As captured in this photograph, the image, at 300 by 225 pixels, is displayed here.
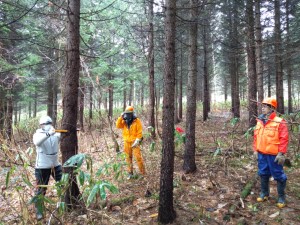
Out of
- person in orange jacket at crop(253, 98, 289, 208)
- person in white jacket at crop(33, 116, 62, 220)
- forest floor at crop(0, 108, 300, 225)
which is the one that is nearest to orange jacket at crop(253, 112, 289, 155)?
person in orange jacket at crop(253, 98, 289, 208)

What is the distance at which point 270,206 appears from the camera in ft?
14.9

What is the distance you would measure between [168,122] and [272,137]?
2.19 m

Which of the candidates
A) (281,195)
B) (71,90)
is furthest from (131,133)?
(281,195)

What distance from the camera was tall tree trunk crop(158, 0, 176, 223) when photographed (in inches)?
154

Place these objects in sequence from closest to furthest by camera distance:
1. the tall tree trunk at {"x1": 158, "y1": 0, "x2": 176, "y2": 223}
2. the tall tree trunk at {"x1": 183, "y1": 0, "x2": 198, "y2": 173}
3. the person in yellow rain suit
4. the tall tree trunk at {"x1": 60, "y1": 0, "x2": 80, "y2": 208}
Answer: the tall tree trunk at {"x1": 158, "y1": 0, "x2": 176, "y2": 223}, the tall tree trunk at {"x1": 60, "y1": 0, "x2": 80, "y2": 208}, the tall tree trunk at {"x1": 183, "y1": 0, "x2": 198, "y2": 173}, the person in yellow rain suit

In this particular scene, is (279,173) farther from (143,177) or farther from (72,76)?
(72,76)

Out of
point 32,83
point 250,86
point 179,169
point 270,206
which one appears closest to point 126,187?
point 179,169

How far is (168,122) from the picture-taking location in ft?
12.9

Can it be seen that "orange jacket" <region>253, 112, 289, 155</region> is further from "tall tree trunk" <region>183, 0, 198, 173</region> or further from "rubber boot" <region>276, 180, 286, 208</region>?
"tall tree trunk" <region>183, 0, 198, 173</region>

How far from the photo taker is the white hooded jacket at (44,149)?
15.9ft

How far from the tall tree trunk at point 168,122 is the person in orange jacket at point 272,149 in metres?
1.82

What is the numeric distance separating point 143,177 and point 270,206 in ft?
10.2

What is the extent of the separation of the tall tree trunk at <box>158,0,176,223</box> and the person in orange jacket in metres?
1.82

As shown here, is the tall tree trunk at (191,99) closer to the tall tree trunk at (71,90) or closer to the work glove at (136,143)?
the work glove at (136,143)
